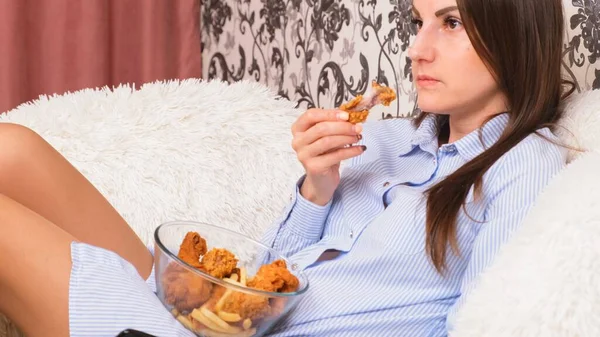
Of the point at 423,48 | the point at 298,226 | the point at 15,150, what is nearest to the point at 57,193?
the point at 15,150

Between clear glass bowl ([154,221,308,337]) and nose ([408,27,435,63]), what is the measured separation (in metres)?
0.36

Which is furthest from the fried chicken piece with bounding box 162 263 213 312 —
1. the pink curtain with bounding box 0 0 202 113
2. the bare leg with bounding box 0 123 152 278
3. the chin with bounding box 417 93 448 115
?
the pink curtain with bounding box 0 0 202 113

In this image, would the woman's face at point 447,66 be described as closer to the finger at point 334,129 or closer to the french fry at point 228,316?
the finger at point 334,129

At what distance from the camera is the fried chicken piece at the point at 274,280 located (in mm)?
1016

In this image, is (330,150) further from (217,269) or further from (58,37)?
(58,37)

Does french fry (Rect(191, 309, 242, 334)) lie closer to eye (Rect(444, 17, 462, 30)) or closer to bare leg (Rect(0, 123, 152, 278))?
bare leg (Rect(0, 123, 152, 278))

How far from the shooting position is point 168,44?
260 cm

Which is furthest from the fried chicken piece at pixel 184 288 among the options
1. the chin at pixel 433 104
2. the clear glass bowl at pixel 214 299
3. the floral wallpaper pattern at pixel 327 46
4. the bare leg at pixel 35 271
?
the floral wallpaper pattern at pixel 327 46

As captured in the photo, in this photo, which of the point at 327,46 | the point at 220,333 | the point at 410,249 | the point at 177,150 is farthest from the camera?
the point at 327,46

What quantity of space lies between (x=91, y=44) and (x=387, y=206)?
1443 mm

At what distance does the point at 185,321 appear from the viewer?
102 cm

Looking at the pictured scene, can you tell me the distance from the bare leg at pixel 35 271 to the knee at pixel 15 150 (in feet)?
0.66

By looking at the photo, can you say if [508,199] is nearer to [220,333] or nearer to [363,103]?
[363,103]

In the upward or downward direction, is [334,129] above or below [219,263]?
above
